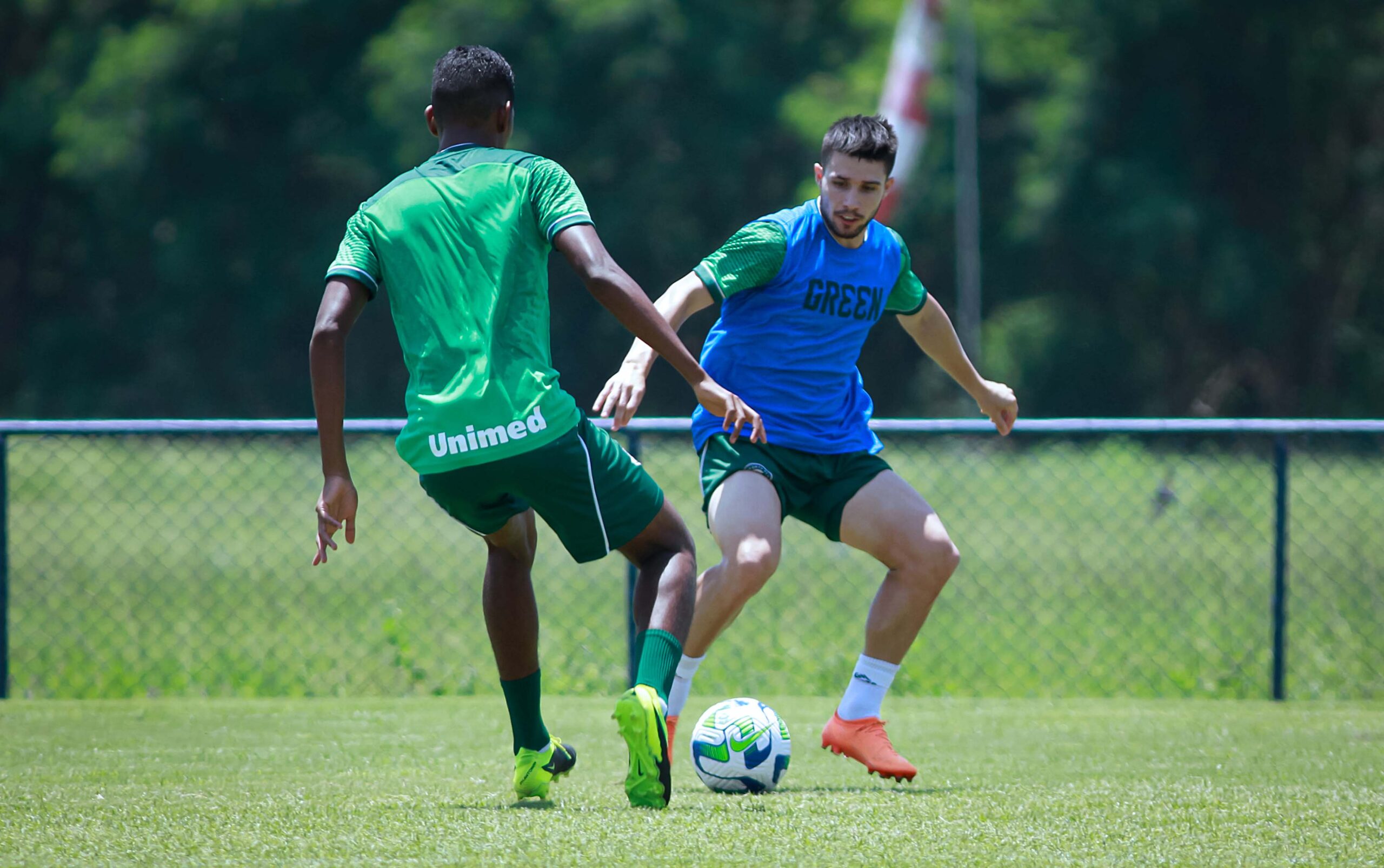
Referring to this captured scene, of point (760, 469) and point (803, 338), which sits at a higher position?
point (803, 338)

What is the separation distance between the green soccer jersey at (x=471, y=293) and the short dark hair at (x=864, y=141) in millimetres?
1081

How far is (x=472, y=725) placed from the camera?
5.82 m

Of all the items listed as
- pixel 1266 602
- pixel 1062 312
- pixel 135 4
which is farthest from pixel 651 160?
pixel 1266 602

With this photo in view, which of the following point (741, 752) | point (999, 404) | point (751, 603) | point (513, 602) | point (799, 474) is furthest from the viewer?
point (751, 603)

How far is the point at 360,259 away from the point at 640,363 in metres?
0.85

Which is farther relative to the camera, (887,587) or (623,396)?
(887,587)

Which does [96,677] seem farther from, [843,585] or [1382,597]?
[1382,597]

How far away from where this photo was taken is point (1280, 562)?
261 inches

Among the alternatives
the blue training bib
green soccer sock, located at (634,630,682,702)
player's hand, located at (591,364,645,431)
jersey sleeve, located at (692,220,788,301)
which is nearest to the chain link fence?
the blue training bib

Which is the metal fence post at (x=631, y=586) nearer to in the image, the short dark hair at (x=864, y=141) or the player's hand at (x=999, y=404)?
the player's hand at (x=999, y=404)

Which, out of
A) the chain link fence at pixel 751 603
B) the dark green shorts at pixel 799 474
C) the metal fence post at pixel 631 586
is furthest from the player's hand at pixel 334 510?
the metal fence post at pixel 631 586

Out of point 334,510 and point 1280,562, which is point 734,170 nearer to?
point 1280,562

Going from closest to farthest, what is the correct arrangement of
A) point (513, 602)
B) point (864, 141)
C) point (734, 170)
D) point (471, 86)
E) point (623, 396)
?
point (471, 86)
point (623, 396)
point (513, 602)
point (864, 141)
point (734, 170)

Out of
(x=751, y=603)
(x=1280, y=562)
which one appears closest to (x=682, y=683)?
(x=1280, y=562)
